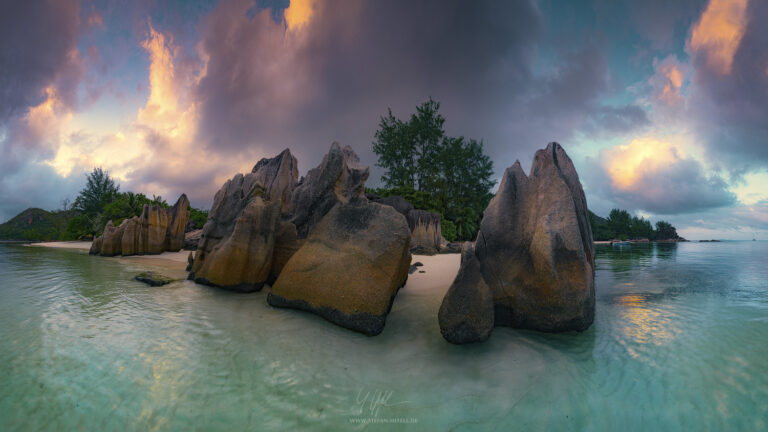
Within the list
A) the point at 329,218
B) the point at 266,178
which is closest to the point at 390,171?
the point at 266,178

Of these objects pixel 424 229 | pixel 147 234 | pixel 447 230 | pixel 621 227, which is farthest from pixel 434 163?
pixel 621 227

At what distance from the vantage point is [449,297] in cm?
371

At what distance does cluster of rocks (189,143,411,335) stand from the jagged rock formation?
1.14 m

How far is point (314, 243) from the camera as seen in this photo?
5.18 meters

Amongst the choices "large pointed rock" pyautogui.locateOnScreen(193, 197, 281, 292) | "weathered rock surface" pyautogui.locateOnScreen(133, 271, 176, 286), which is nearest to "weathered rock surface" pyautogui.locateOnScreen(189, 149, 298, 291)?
"large pointed rock" pyautogui.locateOnScreen(193, 197, 281, 292)

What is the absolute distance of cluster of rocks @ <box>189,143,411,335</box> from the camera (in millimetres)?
4281

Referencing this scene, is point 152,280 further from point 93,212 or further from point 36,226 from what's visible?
point 36,226

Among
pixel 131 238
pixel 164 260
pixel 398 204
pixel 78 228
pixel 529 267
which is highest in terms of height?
pixel 398 204

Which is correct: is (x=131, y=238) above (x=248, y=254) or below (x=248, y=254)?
above

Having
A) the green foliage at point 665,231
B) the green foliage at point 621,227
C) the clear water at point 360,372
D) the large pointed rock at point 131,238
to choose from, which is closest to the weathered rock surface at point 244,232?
the clear water at point 360,372

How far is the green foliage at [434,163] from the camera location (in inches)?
1348

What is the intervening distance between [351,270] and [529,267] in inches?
103

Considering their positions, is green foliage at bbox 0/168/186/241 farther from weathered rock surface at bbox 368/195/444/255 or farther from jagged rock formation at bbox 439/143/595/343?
jagged rock formation at bbox 439/143/595/343
